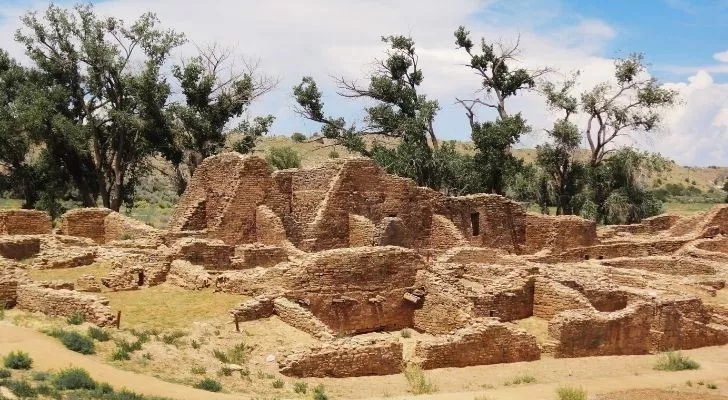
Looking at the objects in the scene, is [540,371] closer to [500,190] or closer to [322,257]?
[322,257]

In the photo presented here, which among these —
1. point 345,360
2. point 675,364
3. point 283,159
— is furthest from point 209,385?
point 283,159

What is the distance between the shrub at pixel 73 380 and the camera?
34.1 feet

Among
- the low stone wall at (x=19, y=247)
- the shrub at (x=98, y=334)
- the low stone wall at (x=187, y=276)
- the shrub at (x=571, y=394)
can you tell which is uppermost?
the low stone wall at (x=19, y=247)

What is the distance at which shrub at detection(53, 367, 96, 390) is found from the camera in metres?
10.4

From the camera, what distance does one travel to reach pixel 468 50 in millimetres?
43594

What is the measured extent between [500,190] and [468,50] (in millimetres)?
8307

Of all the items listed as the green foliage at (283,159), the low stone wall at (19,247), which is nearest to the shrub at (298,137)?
the green foliage at (283,159)

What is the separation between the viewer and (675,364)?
15.4 metres

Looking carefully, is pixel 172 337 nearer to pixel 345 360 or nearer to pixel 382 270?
pixel 345 360

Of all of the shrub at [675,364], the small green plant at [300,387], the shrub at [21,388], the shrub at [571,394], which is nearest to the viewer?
the shrub at [21,388]

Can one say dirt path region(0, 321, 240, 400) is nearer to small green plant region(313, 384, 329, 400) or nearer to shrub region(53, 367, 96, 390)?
shrub region(53, 367, 96, 390)

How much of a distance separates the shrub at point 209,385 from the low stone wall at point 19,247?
37.5 feet

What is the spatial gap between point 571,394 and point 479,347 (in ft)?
10.7

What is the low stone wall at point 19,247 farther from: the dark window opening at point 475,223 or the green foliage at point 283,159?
the green foliage at point 283,159
